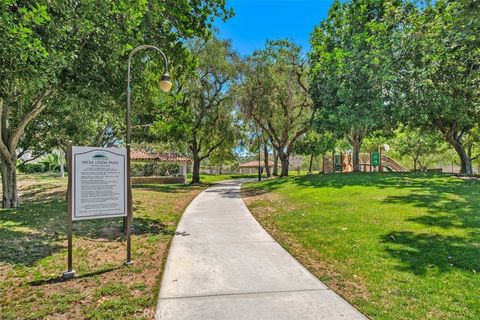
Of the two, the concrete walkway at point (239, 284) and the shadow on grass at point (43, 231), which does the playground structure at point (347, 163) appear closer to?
the shadow on grass at point (43, 231)

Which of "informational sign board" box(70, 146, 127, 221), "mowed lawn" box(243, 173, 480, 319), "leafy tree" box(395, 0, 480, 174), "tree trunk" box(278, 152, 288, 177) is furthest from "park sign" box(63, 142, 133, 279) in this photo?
"tree trunk" box(278, 152, 288, 177)

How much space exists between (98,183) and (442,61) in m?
11.9

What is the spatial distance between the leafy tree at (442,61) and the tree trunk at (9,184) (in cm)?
1373

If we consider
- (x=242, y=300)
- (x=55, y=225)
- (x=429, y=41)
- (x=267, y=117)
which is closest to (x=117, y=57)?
(x=55, y=225)

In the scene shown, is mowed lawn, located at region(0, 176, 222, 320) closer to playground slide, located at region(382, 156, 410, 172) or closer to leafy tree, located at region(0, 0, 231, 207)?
leafy tree, located at region(0, 0, 231, 207)

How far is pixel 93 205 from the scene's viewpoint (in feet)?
17.9

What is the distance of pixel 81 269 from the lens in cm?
542

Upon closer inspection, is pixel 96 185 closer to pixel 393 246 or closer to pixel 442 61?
pixel 393 246

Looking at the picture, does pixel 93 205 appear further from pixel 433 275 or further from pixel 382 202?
pixel 382 202

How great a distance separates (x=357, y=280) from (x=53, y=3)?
7.51m

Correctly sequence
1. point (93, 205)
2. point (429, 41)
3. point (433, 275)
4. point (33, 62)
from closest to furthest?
point (433, 275)
point (93, 205)
point (33, 62)
point (429, 41)

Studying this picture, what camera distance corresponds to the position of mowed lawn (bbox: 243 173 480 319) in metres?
4.11

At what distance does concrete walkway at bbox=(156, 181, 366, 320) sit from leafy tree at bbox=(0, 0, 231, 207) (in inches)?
179

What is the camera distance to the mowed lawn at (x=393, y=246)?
4.11m
